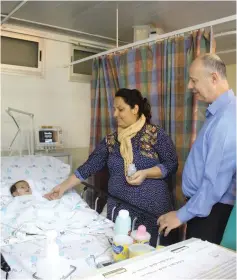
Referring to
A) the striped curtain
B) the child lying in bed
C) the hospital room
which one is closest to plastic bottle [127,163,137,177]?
the hospital room

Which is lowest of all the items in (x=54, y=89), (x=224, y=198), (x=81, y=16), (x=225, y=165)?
(x=224, y=198)

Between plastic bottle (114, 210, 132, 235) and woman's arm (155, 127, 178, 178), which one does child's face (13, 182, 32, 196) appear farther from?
plastic bottle (114, 210, 132, 235)

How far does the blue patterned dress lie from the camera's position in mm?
1905

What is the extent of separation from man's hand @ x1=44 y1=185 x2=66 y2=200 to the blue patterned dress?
1.16ft

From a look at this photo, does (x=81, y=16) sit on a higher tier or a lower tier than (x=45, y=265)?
higher

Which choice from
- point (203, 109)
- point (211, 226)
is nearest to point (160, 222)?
point (211, 226)

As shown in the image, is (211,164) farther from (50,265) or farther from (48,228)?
(48,228)

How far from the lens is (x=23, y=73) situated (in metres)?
2.94

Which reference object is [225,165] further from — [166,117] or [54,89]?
[54,89]

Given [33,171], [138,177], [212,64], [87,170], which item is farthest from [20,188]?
[212,64]

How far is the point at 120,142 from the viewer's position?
2.01 m

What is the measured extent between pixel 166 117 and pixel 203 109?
310mm

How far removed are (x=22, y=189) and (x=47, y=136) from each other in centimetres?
80

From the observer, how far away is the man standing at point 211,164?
129 centimetres
